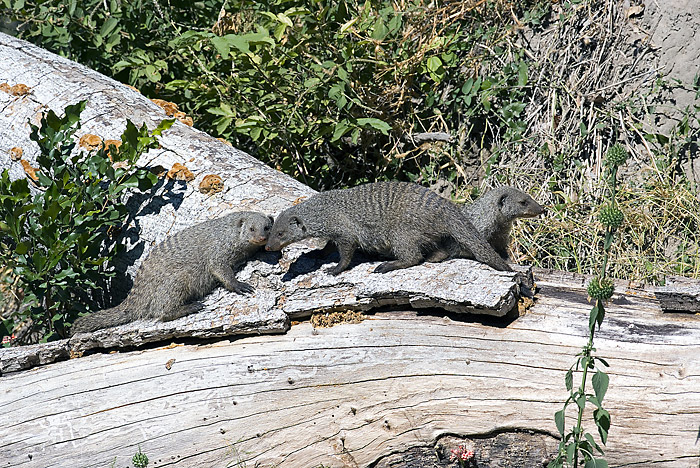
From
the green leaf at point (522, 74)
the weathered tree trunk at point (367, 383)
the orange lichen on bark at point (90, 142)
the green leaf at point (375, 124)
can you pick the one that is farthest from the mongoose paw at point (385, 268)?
the green leaf at point (522, 74)

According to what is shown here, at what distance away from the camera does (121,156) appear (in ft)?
15.2

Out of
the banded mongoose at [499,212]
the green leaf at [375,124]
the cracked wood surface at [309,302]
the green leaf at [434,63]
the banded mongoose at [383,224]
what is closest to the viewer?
the cracked wood surface at [309,302]

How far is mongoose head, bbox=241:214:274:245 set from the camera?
4.48m

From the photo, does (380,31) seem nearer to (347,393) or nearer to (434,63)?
(434,63)

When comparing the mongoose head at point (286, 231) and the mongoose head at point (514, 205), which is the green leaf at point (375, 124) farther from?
the mongoose head at point (286, 231)

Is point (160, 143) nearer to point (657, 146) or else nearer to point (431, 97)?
point (431, 97)

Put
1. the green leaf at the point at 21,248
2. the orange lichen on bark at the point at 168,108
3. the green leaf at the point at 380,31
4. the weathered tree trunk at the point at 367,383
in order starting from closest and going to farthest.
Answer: the weathered tree trunk at the point at 367,383 < the green leaf at the point at 21,248 < the orange lichen on bark at the point at 168,108 < the green leaf at the point at 380,31

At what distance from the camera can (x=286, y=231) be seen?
4543mm

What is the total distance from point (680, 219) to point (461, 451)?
122 inches

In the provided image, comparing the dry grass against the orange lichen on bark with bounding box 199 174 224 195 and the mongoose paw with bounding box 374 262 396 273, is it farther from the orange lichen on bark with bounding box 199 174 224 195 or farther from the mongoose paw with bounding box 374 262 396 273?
the orange lichen on bark with bounding box 199 174 224 195

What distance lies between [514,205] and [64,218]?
3011mm

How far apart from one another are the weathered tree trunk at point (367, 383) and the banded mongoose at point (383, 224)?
1.28 ft

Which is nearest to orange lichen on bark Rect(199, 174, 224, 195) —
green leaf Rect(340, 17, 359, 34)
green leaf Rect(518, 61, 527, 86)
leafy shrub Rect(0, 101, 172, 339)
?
leafy shrub Rect(0, 101, 172, 339)

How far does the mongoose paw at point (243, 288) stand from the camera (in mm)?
4209
